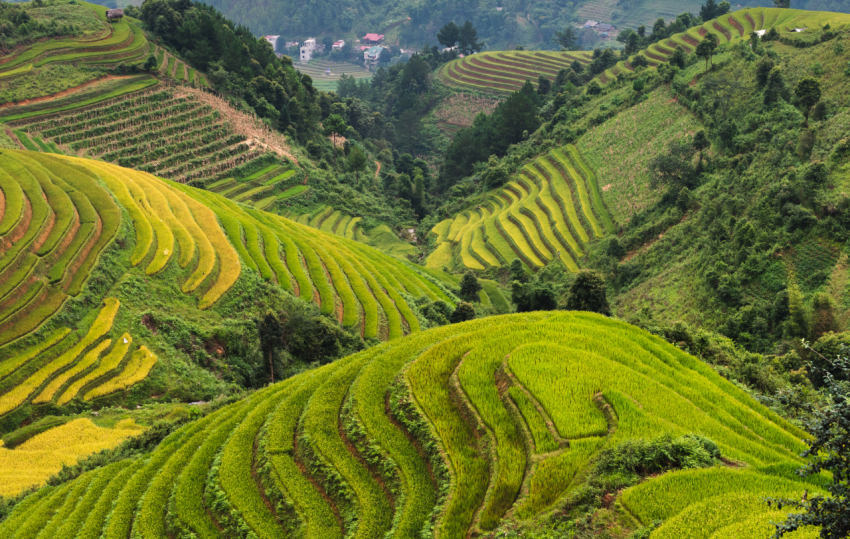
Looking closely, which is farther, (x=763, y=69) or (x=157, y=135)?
(x=157, y=135)

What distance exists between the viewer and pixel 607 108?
2132 inches

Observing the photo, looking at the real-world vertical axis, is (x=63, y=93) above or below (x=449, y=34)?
below

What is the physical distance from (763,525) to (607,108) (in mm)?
51146

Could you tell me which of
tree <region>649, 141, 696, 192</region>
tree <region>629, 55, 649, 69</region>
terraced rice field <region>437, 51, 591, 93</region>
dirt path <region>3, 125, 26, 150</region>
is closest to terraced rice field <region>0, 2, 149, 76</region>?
dirt path <region>3, 125, 26, 150</region>

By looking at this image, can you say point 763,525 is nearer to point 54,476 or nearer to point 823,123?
point 54,476

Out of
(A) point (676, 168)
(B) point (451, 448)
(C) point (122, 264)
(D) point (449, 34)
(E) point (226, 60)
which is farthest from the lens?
(D) point (449, 34)

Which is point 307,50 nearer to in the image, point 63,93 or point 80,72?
point 80,72

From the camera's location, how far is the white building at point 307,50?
14719 centimetres

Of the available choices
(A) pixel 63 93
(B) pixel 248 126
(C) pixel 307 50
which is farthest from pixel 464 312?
(C) pixel 307 50

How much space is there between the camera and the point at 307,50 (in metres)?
148

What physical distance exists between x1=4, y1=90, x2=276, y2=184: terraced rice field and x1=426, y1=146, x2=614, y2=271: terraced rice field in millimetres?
19550

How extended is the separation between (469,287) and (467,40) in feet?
246

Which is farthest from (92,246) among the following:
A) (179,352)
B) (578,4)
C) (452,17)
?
(578,4)

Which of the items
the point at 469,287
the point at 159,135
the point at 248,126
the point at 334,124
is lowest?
the point at 469,287
